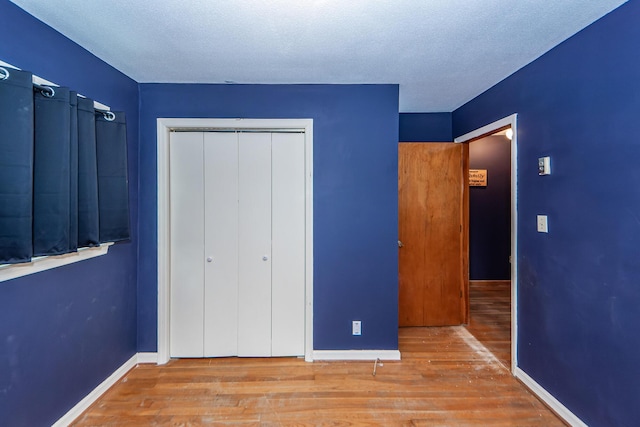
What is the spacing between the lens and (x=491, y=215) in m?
4.39

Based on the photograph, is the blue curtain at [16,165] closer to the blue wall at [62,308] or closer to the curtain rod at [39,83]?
the curtain rod at [39,83]

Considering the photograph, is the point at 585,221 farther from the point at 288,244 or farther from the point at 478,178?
the point at 478,178

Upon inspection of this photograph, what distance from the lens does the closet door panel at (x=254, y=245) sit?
2469 mm

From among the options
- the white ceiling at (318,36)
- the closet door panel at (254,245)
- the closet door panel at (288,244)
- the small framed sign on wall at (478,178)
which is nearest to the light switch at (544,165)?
the white ceiling at (318,36)

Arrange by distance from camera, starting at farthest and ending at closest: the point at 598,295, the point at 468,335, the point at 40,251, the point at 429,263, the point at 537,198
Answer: the point at 429,263 < the point at 468,335 < the point at 537,198 < the point at 598,295 < the point at 40,251

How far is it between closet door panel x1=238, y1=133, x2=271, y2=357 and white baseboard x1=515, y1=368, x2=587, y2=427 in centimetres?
198

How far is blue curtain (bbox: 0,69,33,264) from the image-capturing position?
4.29ft

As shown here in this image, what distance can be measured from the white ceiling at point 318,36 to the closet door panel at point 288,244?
24.0 inches

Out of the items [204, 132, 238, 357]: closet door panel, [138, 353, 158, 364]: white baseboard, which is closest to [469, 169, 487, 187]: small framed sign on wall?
[204, 132, 238, 357]: closet door panel

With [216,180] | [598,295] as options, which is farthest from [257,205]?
[598,295]

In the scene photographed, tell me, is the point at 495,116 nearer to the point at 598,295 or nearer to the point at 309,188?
the point at 598,295

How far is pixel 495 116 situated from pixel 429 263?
1.55 metres

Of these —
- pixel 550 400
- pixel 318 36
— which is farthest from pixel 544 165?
pixel 318 36

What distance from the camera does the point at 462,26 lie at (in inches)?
65.0
